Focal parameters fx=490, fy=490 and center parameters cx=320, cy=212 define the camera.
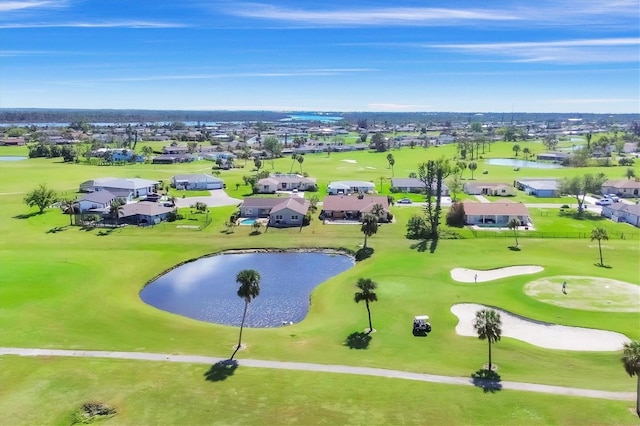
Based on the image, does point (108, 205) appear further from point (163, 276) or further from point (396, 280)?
point (396, 280)

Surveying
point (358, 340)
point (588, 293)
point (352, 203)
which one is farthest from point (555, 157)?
point (358, 340)

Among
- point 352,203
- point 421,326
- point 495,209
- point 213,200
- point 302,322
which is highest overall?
point 352,203

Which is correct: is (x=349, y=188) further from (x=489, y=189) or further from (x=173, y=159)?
(x=173, y=159)

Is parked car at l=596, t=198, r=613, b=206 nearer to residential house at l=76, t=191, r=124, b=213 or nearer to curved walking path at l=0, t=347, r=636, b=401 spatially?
curved walking path at l=0, t=347, r=636, b=401

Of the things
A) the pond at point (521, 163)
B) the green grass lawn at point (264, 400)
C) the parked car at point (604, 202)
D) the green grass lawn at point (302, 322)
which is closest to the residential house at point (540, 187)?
the parked car at point (604, 202)

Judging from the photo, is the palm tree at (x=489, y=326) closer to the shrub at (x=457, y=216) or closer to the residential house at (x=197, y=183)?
the shrub at (x=457, y=216)

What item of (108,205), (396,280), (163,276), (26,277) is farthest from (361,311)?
(108,205)
